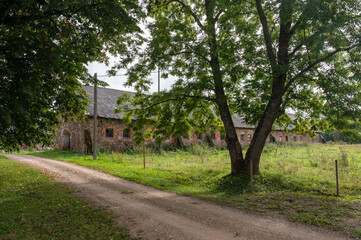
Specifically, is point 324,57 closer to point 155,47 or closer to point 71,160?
point 155,47

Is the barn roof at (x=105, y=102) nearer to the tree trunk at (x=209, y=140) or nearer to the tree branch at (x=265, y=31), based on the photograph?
the tree trunk at (x=209, y=140)

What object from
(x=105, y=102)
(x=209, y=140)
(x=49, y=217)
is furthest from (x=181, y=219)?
(x=209, y=140)

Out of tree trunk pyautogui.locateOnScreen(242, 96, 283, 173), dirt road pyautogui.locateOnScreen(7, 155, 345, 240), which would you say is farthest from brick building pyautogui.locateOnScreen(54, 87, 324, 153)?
dirt road pyautogui.locateOnScreen(7, 155, 345, 240)

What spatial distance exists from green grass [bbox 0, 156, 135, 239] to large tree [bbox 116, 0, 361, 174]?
201 inches

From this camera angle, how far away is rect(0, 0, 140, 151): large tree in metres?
6.81

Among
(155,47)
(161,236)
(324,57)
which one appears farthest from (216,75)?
(161,236)

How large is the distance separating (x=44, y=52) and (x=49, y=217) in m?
4.44

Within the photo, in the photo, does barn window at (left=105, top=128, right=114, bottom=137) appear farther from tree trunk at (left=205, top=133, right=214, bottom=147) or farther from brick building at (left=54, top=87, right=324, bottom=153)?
tree trunk at (left=205, top=133, right=214, bottom=147)

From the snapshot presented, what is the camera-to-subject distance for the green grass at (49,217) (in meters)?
5.14

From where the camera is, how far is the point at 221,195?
29.1 feet

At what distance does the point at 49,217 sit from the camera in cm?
611

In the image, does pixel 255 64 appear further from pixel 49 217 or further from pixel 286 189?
pixel 49 217

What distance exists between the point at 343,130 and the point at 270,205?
188 inches

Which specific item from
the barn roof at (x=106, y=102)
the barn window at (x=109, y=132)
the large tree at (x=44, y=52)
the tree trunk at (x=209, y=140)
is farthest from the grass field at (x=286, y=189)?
the tree trunk at (x=209, y=140)
